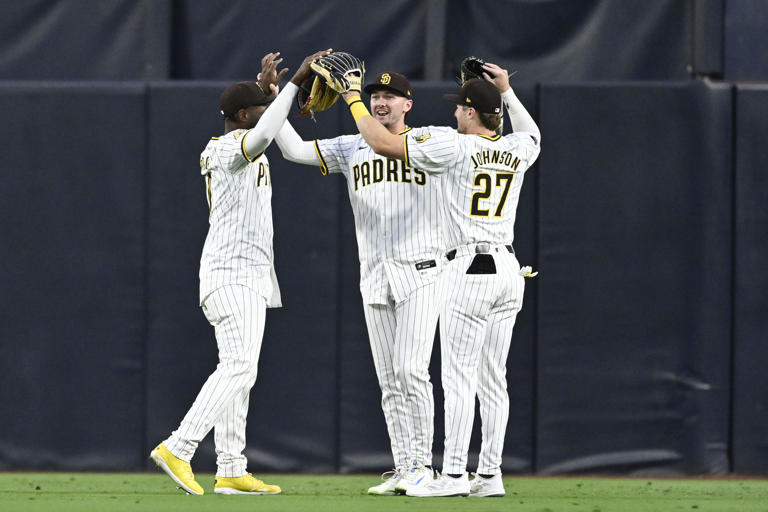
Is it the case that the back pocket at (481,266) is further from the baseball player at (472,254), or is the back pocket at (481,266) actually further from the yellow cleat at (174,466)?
the yellow cleat at (174,466)

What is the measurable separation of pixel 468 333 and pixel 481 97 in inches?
44.6

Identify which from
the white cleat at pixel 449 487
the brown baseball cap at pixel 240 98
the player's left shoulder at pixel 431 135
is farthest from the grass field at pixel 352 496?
the brown baseball cap at pixel 240 98

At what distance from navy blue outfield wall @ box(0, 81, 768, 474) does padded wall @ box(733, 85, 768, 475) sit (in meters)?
0.01

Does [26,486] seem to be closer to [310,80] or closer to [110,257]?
[110,257]

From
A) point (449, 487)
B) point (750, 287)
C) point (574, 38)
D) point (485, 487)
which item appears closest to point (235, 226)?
point (449, 487)

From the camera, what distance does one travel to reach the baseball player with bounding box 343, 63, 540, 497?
241 inches

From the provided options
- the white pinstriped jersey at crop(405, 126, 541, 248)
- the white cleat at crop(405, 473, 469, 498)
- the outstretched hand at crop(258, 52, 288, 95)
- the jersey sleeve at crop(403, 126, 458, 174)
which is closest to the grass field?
the white cleat at crop(405, 473, 469, 498)

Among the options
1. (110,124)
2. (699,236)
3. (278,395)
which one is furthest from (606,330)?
(110,124)

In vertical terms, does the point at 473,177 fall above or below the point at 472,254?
above

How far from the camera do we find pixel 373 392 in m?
8.36

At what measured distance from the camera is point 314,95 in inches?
253

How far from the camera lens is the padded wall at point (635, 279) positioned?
8.25 m

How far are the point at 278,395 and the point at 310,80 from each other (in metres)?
2.70

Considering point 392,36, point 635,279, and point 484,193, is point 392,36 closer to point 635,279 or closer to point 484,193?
point 635,279
